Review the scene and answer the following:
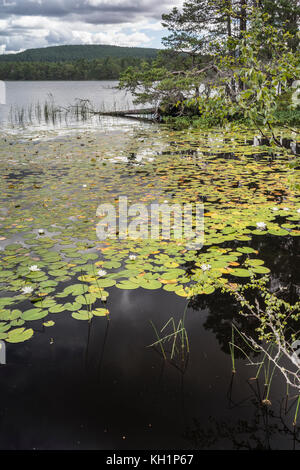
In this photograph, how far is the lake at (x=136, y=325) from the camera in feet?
5.87

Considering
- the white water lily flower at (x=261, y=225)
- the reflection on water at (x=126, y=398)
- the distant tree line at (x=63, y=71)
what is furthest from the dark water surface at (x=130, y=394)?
the distant tree line at (x=63, y=71)

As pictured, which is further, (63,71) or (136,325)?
(63,71)

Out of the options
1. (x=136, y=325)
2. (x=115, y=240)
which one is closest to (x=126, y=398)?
(x=136, y=325)

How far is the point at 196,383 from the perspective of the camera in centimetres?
204

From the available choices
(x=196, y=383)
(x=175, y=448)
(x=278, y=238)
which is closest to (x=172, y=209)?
(x=278, y=238)

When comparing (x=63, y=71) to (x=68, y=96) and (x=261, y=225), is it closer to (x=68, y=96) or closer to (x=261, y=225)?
(x=68, y=96)

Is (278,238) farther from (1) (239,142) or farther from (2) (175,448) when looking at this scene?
(1) (239,142)

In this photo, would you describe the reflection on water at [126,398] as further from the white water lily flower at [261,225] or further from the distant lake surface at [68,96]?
the distant lake surface at [68,96]

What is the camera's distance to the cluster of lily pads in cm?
285

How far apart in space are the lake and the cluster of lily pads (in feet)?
0.06

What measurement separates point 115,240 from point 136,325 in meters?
1.43

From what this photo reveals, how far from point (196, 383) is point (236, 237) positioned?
2.09 m

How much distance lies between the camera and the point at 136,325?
2594 mm

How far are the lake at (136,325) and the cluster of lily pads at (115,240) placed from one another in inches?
0.8
